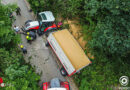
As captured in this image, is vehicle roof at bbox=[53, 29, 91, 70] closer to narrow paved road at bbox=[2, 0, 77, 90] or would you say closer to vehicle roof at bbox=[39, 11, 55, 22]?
narrow paved road at bbox=[2, 0, 77, 90]

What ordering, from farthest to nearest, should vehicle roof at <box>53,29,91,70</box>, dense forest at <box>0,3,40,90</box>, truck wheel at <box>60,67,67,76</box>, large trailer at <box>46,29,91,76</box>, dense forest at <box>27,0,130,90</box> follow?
1. truck wheel at <box>60,67,67,76</box>
2. vehicle roof at <box>53,29,91,70</box>
3. large trailer at <box>46,29,91,76</box>
4. dense forest at <box>27,0,130,90</box>
5. dense forest at <box>0,3,40,90</box>

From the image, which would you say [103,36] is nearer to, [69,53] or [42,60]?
[69,53]

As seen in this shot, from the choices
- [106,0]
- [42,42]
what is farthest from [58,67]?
[106,0]

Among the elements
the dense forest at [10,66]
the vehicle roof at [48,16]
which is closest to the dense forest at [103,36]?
the vehicle roof at [48,16]

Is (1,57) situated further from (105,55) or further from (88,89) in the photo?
(105,55)

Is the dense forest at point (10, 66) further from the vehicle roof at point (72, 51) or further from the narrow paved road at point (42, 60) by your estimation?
the vehicle roof at point (72, 51)

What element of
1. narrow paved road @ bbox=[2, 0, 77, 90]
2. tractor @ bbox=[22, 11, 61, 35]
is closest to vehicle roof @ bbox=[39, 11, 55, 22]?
tractor @ bbox=[22, 11, 61, 35]
